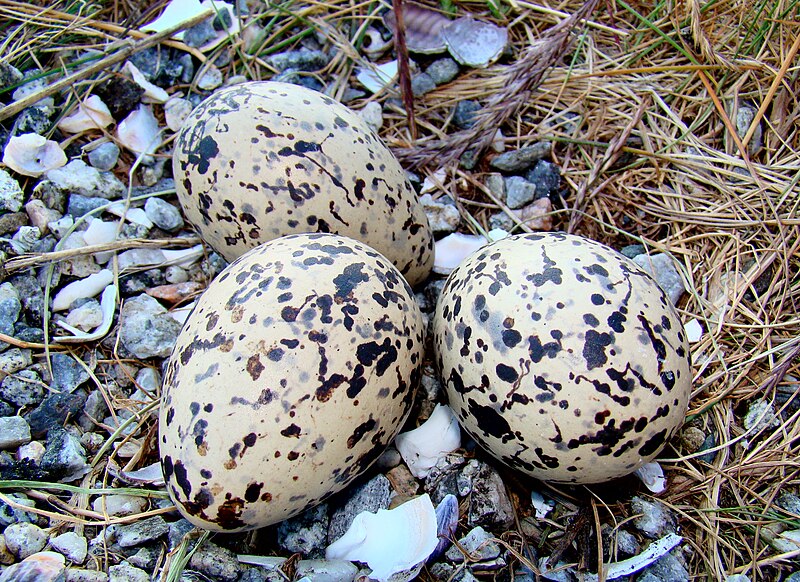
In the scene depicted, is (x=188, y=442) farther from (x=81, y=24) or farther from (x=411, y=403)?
(x=81, y=24)

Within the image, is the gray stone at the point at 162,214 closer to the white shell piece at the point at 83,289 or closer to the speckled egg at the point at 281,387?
the white shell piece at the point at 83,289

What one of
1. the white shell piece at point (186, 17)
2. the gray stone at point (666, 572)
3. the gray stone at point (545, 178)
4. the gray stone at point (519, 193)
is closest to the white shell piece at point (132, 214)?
the white shell piece at point (186, 17)

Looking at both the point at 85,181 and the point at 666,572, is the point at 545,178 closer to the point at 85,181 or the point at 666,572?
the point at 666,572

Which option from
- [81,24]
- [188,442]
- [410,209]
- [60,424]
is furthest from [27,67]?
[188,442]

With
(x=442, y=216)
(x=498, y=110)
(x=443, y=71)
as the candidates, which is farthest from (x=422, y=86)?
(x=442, y=216)

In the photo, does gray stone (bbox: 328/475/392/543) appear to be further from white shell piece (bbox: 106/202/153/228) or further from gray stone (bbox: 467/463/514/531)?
white shell piece (bbox: 106/202/153/228)
